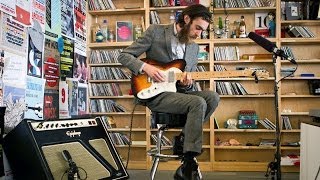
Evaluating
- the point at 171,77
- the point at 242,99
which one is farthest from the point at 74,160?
the point at 242,99

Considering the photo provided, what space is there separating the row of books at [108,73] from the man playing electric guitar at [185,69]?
149 cm

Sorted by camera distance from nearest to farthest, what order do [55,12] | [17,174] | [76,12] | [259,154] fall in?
1. [17,174]
2. [55,12]
3. [76,12]
4. [259,154]

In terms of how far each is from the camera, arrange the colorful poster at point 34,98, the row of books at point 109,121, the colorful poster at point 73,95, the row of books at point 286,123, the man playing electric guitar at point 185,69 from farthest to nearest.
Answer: the row of books at point 109,121
the row of books at point 286,123
the colorful poster at point 73,95
the colorful poster at point 34,98
the man playing electric guitar at point 185,69

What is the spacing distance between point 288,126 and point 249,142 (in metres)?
0.45

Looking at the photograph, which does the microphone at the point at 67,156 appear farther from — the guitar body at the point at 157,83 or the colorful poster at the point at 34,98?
the colorful poster at the point at 34,98

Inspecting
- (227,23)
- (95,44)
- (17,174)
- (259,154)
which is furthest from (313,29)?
(17,174)

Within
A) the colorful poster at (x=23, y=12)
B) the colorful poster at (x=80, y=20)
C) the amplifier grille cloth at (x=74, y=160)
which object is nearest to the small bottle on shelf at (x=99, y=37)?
the colorful poster at (x=80, y=20)

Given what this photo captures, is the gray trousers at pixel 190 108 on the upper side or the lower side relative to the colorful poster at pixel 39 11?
lower

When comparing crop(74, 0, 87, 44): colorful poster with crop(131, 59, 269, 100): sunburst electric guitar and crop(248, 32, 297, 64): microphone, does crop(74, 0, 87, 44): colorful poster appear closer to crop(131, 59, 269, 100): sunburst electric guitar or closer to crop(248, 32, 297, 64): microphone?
crop(131, 59, 269, 100): sunburst electric guitar

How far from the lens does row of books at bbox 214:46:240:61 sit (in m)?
3.74

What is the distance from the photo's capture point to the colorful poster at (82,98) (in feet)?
11.5

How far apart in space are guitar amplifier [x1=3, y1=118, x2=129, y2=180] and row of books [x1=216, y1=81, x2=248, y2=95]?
184 centimetres

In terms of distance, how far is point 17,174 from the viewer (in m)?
2.04

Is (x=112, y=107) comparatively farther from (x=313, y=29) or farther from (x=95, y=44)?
(x=313, y=29)
